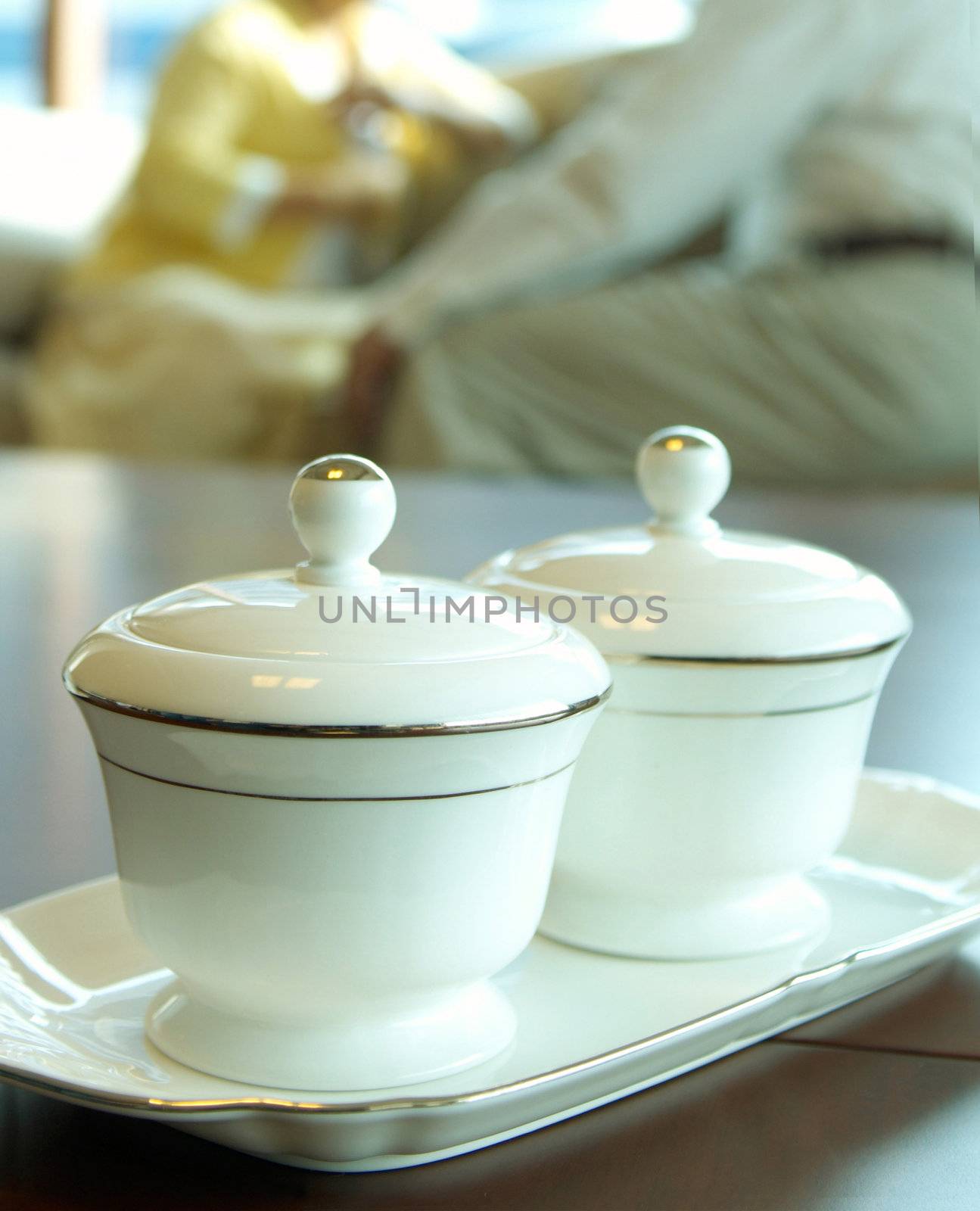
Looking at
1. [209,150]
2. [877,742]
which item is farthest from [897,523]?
[209,150]

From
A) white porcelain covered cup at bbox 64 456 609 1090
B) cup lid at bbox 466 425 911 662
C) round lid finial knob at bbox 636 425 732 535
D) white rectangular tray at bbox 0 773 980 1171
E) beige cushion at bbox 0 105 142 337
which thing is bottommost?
white rectangular tray at bbox 0 773 980 1171

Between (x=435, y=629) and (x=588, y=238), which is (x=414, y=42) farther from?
(x=435, y=629)

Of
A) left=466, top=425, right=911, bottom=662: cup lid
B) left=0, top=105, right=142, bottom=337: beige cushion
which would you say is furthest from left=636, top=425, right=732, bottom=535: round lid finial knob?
left=0, top=105, right=142, bottom=337: beige cushion

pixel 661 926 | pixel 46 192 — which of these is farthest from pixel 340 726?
pixel 46 192

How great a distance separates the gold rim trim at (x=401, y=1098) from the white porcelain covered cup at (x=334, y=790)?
22 millimetres

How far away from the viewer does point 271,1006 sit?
0.23 m

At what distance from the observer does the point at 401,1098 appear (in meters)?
0.21

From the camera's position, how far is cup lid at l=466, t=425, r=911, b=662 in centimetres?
28

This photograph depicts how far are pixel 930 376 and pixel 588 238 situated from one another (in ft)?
1.28

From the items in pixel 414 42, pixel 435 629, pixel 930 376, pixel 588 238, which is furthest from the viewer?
pixel 414 42

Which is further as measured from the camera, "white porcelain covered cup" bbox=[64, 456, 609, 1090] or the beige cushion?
the beige cushion

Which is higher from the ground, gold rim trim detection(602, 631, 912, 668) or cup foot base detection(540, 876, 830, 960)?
gold rim trim detection(602, 631, 912, 668)

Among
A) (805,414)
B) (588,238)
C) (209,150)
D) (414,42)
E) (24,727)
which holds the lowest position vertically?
(24,727)

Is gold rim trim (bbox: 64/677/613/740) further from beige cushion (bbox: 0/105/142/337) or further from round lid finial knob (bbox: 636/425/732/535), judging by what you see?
beige cushion (bbox: 0/105/142/337)
